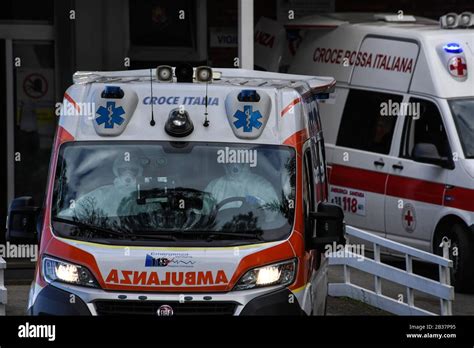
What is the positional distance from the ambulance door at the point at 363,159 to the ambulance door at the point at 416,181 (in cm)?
18

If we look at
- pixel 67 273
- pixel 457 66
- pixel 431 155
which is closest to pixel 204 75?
pixel 67 273

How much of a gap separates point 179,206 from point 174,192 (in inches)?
4.9

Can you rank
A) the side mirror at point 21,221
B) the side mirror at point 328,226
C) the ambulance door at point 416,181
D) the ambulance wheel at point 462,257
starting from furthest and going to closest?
the ambulance door at point 416,181, the ambulance wheel at point 462,257, the side mirror at point 21,221, the side mirror at point 328,226

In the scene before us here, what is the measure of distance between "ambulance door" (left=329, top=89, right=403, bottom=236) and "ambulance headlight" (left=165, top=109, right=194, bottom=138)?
6.03 meters

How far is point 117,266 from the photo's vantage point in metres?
9.05

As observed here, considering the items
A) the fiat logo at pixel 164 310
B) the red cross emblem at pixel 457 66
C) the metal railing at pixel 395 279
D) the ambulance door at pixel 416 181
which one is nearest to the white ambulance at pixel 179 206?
the fiat logo at pixel 164 310

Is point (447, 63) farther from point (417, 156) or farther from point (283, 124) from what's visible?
point (283, 124)

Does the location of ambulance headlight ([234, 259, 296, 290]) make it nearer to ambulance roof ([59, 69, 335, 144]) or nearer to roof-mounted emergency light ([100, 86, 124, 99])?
ambulance roof ([59, 69, 335, 144])

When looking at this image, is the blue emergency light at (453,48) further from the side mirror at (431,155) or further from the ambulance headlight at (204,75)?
the ambulance headlight at (204,75)

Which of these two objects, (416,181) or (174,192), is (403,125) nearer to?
(416,181)

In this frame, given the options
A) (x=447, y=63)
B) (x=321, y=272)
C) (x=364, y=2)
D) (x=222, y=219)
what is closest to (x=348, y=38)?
(x=447, y=63)

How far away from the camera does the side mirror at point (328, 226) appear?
373 inches

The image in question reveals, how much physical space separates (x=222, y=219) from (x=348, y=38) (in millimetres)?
7326

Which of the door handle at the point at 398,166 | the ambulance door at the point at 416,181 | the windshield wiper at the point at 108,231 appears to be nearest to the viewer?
the windshield wiper at the point at 108,231
